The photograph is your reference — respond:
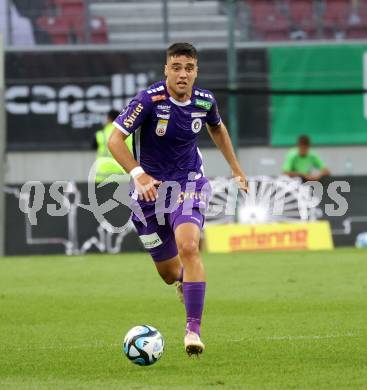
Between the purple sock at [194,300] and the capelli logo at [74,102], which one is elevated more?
the capelli logo at [74,102]

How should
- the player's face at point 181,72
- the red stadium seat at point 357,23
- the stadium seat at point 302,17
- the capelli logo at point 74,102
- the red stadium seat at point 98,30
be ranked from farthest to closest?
the stadium seat at point 302,17
the red stadium seat at point 357,23
the red stadium seat at point 98,30
the capelli logo at point 74,102
the player's face at point 181,72

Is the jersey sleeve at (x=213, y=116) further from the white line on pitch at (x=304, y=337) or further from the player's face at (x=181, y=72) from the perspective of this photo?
the white line on pitch at (x=304, y=337)

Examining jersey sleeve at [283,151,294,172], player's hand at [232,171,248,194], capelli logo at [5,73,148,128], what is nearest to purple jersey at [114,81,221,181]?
player's hand at [232,171,248,194]

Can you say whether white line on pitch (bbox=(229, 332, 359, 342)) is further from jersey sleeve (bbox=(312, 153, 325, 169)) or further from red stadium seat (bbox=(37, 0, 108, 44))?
red stadium seat (bbox=(37, 0, 108, 44))

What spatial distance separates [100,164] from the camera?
20.0 metres

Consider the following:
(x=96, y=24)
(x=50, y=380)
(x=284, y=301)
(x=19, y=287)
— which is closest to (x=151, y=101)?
(x=50, y=380)

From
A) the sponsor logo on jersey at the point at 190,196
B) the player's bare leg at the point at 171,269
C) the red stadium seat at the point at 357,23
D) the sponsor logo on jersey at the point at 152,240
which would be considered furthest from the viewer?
the red stadium seat at the point at 357,23

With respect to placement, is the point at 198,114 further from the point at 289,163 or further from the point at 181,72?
the point at 289,163

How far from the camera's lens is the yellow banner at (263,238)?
19516 mm

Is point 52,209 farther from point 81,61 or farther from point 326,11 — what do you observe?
point 326,11

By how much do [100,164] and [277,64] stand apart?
3.99m

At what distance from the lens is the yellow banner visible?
19516 mm

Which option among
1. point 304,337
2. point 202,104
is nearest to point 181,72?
point 202,104

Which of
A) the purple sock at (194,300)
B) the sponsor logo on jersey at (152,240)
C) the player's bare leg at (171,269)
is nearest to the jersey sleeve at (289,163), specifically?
the player's bare leg at (171,269)
